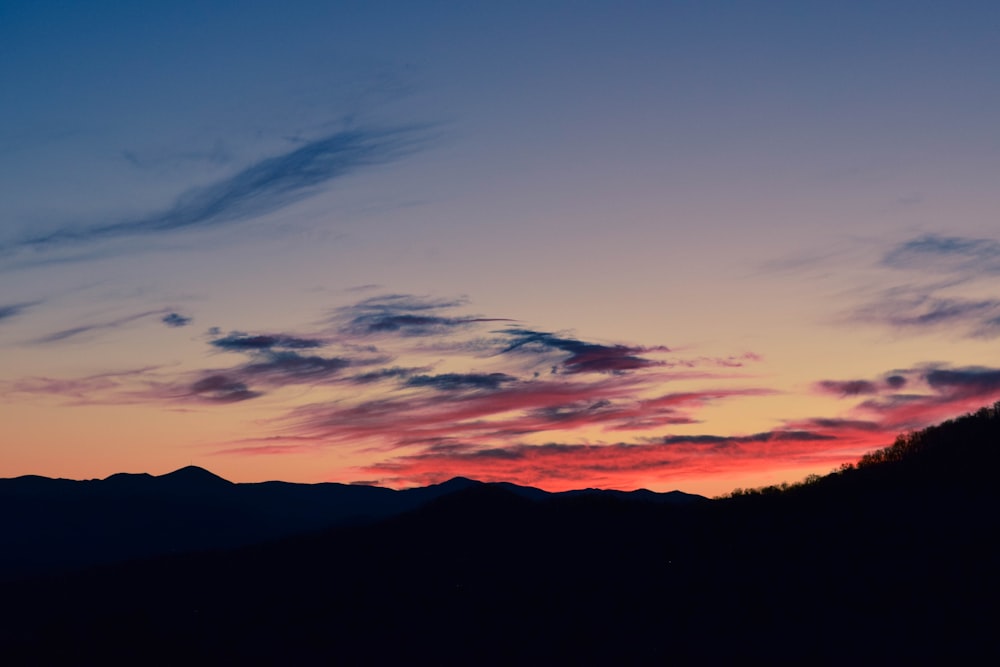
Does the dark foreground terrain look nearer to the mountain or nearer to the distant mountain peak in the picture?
the mountain

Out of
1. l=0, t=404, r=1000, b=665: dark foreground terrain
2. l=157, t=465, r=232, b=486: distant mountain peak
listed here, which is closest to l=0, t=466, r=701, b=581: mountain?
l=157, t=465, r=232, b=486: distant mountain peak

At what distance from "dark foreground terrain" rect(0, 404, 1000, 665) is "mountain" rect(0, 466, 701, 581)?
76216 mm

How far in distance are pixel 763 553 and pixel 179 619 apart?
2323 cm

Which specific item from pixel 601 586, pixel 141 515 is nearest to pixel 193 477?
pixel 141 515

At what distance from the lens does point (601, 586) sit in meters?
37.0

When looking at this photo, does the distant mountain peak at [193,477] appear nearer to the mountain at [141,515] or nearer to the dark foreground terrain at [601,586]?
the mountain at [141,515]

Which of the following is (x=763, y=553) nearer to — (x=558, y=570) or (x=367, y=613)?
(x=558, y=570)

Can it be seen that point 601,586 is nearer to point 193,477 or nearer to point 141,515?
point 141,515

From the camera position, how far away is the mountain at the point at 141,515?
449 feet

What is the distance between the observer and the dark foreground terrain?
103 ft

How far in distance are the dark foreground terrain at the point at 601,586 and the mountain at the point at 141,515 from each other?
76216 mm

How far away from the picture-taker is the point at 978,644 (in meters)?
28.1

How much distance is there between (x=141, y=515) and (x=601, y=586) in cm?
13756

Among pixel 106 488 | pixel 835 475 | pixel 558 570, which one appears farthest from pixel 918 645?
pixel 106 488
